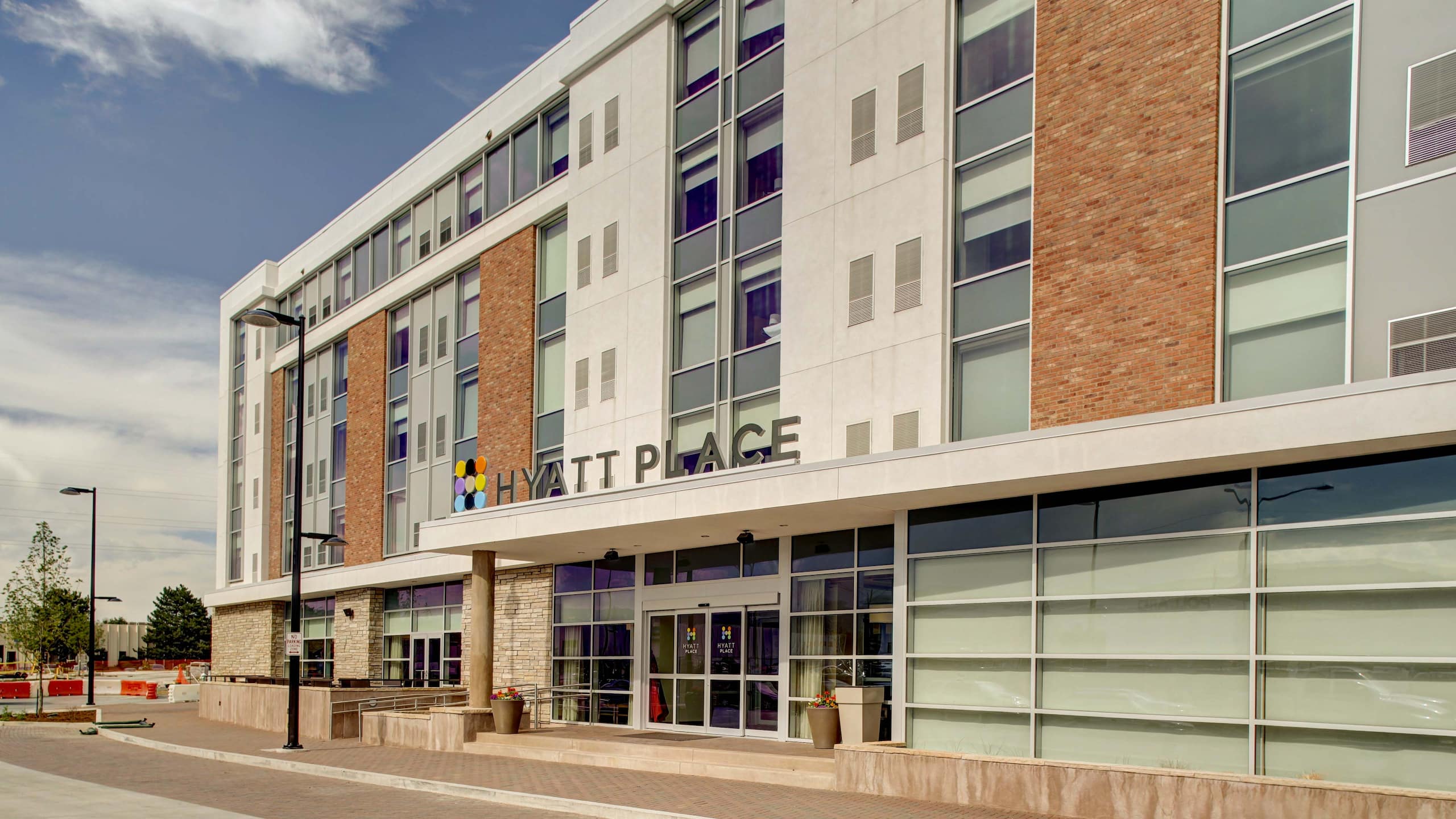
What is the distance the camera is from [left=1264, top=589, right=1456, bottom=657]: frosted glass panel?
1249 centimetres

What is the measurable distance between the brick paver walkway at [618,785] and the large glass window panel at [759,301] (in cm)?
821

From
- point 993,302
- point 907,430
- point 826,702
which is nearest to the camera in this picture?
point 993,302

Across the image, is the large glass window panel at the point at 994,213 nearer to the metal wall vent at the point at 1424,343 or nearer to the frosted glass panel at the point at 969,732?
the metal wall vent at the point at 1424,343

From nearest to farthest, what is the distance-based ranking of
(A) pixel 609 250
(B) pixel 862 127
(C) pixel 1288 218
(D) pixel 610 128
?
(C) pixel 1288 218 < (B) pixel 862 127 < (A) pixel 609 250 < (D) pixel 610 128

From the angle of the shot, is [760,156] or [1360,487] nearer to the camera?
[1360,487]

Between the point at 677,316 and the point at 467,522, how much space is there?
237 inches

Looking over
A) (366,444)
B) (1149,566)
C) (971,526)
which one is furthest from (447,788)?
(366,444)

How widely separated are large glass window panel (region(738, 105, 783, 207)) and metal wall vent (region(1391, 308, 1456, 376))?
11.5 m

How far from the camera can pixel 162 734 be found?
1189 inches

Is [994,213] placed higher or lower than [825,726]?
higher

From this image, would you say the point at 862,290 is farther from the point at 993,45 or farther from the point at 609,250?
the point at 609,250

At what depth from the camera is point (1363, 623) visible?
13.1 m

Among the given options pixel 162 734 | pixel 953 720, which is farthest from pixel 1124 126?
pixel 162 734

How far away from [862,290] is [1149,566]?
7.19 meters
